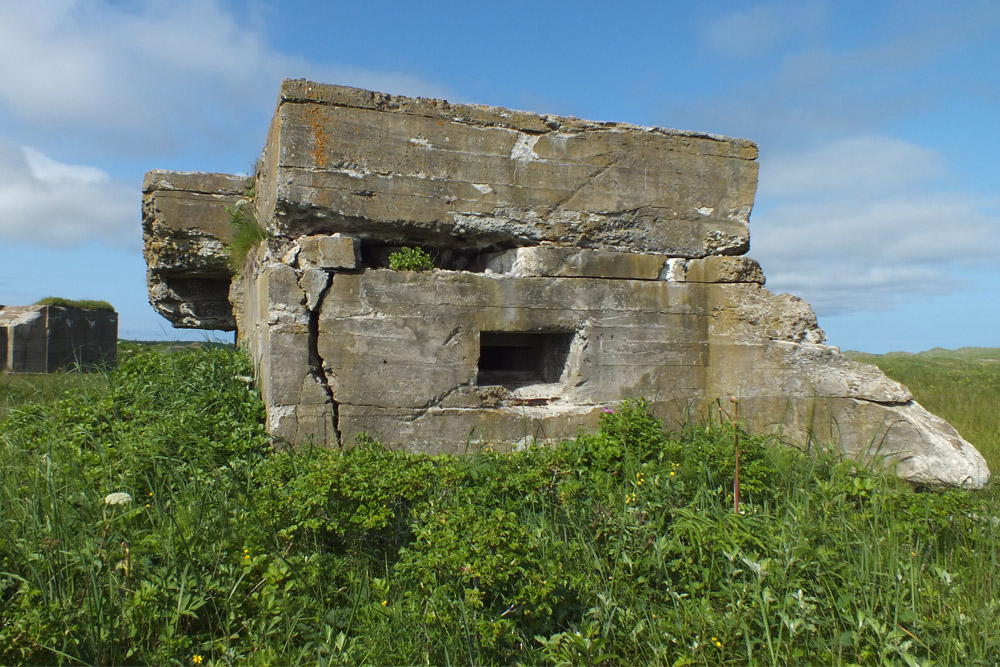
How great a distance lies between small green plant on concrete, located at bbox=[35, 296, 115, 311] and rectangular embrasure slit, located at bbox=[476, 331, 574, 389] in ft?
43.1

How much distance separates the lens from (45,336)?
46.7 feet

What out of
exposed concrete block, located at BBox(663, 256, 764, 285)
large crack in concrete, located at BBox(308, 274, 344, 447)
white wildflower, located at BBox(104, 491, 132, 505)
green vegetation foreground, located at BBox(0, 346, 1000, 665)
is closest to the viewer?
green vegetation foreground, located at BBox(0, 346, 1000, 665)

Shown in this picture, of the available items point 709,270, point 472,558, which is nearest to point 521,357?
point 709,270

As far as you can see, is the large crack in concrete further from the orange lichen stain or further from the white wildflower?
the white wildflower

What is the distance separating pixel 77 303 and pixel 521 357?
44.4ft

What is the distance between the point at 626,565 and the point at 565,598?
375 mm

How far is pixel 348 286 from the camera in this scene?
166 inches

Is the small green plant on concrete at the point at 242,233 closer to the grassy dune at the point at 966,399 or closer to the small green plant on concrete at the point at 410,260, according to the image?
the small green plant on concrete at the point at 410,260

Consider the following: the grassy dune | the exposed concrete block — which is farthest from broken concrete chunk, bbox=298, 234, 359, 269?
the grassy dune

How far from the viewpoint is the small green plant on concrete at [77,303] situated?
14.8 m

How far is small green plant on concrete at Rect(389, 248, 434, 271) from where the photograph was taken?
433cm

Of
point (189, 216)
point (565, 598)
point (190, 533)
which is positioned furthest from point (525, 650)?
Answer: point (189, 216)

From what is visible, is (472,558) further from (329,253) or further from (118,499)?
(329,253)

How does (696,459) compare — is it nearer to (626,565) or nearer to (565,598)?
(626,565)
